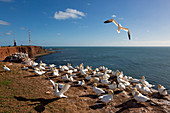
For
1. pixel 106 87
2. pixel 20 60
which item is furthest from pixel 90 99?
pixel 20 60

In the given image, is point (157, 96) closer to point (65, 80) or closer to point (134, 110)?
point (134, 110)

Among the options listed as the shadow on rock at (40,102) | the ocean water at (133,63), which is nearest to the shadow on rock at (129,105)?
the shadow on rock at (40,102)

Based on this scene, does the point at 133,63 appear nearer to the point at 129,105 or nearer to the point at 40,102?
the point at 129,105

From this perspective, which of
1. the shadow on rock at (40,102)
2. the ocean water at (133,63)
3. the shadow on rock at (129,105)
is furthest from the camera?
the ocean water at (133,63)

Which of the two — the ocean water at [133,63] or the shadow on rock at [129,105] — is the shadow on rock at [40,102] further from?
the ocean water at [133,63]

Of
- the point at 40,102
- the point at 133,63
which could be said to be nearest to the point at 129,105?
the point at 40,102

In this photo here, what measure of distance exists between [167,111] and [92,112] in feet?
20.1

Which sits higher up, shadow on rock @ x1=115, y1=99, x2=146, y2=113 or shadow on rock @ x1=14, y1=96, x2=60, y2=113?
shadow on rock @ x1=14, y1=96, x2=60, y2=113

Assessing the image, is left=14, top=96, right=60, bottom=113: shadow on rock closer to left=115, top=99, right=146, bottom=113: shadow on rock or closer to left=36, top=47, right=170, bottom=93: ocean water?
left=115, top=99, right=146, bottom=113: shadow on rock

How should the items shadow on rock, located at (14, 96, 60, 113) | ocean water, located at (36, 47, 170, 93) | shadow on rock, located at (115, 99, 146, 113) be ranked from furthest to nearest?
ocean water, located at (36, 47, 170, 93) < shadow on rock, located at (115, 99, 146, 113) < shadow on rock, located at (14, 96, 60, 113)

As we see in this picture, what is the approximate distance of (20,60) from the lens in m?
22.8

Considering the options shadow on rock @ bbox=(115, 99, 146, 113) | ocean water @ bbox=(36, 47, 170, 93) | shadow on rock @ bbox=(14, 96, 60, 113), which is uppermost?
shadow on rock @ bbox=(14, 96, 60, 113)

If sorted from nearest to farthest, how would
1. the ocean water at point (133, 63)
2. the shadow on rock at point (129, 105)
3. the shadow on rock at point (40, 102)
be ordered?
1. the shadow on rock at point (40, 102)
2. the shadow on rock at point (129, 105)
3. the ocean water at point (133, 63)

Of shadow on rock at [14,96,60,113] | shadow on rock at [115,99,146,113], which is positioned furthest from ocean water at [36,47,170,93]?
shadow on rock at [14,96,60,113]
